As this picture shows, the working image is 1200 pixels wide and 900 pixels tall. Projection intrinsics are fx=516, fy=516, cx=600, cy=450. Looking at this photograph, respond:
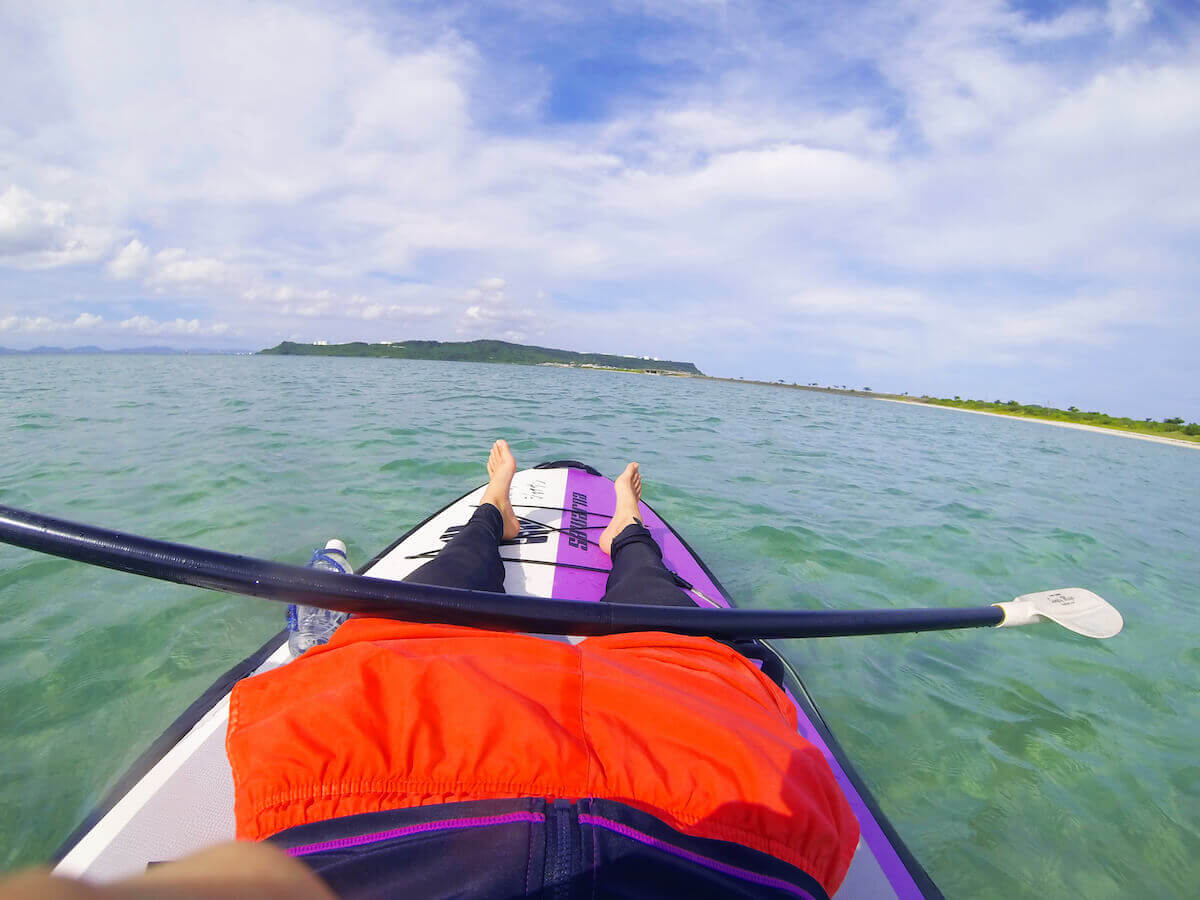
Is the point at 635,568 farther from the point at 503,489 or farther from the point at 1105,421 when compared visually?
the point at 1105,421

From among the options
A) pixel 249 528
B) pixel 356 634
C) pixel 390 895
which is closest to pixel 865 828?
pixel 390 895

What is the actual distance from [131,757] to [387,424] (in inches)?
343

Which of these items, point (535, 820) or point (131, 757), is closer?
point (535, 820)

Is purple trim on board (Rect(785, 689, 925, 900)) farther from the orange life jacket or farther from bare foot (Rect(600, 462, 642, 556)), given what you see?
bare foot (Rect(600, 462, 642, 556))

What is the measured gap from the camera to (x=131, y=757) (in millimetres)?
2322

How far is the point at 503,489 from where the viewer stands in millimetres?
4008

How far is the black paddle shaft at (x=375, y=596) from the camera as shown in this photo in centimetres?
141

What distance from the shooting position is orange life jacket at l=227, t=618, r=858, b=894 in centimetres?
96

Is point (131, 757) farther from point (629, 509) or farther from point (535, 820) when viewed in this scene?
point (629, 509)

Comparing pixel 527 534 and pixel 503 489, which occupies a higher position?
pixel 503 489


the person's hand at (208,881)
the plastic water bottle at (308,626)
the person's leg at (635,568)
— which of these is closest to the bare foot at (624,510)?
the person's leg at (635,568)

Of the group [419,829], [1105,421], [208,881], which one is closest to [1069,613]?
[419,829]

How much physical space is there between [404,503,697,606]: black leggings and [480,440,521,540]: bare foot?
367 millimetres

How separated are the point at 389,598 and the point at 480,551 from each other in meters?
1.28
